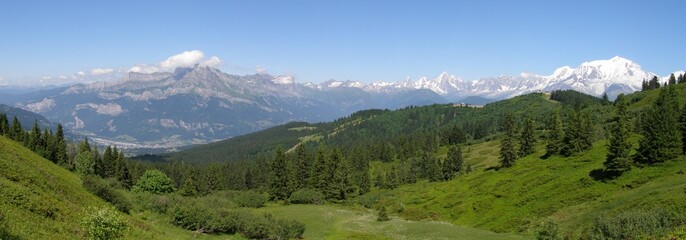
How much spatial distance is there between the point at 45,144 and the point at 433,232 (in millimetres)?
132868

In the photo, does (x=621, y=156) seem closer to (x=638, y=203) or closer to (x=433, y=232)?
(x=638, y=203)

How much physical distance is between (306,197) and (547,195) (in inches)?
2596

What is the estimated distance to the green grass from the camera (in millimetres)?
68000

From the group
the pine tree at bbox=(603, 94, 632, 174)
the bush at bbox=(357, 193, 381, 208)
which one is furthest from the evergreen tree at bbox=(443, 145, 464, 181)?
the pine tree at bbox=(603, 94, 632, 174)

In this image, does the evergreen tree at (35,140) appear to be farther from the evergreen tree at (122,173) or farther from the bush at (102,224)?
the bush at (102,224)

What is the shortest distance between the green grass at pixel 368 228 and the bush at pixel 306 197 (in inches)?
993

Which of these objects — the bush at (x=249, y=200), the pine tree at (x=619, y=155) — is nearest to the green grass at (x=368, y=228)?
the bush at (x=249, y=200)

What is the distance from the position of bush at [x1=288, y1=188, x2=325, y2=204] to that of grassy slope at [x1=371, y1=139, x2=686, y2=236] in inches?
785

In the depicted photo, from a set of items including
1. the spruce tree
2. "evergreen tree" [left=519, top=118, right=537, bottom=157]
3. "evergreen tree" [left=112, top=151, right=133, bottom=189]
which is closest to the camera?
the spruce tree

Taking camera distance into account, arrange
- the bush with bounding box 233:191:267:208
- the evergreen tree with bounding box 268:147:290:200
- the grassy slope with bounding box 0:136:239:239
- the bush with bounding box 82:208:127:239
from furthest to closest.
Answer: the evergreen tree with bounding box 268:147:290:200
the bush with bounding box 233:191:267:208
the grassy slope with bounding box 0:136:239:239
the bush with bounding box 82:208:127:239

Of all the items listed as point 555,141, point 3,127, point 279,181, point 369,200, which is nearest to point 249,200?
point 279,181

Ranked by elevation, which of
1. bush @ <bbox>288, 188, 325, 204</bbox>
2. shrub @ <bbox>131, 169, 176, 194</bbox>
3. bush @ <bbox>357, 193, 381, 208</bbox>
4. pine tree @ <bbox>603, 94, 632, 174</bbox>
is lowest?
bush @ <bbox>357, 193, 381, 208</bbox>

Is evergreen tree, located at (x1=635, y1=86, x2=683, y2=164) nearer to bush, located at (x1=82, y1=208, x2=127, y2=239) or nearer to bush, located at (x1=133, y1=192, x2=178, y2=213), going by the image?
bush, located at (x1=133, y1=192, x2=178, y2=213)

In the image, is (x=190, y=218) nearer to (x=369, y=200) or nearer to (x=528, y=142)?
(x=369, y=200)
